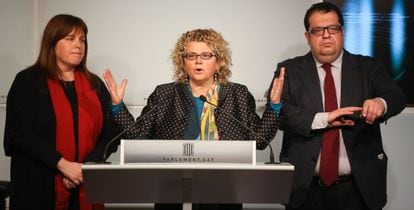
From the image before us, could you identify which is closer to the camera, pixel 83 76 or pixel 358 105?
pixel 358 105

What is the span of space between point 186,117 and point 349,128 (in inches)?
31.5

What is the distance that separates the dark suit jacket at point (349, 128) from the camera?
7.93 feet

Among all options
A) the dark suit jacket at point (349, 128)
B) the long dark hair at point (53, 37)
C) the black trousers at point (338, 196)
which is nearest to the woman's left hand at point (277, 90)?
the dark suit jacket at point (349, 128)

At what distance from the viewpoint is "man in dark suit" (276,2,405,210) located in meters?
2.41

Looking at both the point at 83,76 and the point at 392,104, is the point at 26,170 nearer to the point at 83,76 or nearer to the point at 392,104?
the point at 83,76

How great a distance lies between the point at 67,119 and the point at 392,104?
5.30ft

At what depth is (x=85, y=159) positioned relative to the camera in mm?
2607

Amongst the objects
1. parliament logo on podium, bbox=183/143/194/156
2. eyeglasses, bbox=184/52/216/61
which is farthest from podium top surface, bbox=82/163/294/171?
eyeglasses, bbox=184/52/216/61

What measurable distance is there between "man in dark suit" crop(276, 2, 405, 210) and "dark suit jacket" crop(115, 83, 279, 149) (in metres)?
0.13

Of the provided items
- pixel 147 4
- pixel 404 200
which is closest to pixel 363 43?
pixel 404 200

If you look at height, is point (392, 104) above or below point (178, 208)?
above

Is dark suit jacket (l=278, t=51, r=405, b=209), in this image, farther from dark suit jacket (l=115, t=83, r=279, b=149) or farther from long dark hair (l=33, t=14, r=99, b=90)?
long dark hair (l=33, t=14, r=99, b=90)

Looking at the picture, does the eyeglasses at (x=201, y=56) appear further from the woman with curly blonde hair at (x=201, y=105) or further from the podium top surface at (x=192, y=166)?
the podium top surface at (x=192, y=166)

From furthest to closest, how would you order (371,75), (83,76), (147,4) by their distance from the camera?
(147,4) → (83,76) → (371,75)
